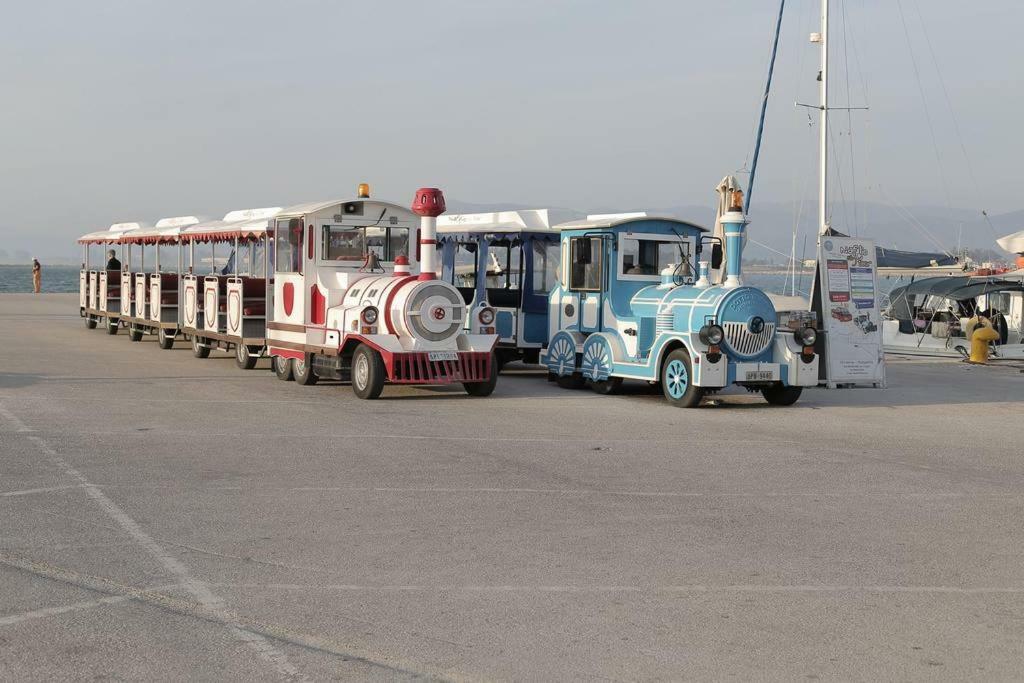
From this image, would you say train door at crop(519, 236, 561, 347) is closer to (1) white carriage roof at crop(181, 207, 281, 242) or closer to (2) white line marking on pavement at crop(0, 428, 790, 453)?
(1) white carriage roof at crop(181, 207, 281, 242)

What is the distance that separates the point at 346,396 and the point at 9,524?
873 centimetres

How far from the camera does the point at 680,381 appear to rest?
16.2m

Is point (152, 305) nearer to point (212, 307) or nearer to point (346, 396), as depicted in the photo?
point (212, 307)

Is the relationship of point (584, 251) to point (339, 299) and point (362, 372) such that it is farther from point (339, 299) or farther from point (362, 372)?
point (362, 372)

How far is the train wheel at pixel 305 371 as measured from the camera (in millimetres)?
17875

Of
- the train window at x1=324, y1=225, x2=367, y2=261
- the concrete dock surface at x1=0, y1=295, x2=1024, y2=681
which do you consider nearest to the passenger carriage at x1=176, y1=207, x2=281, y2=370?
the train window at x1=324, y1=225, x2=367, y2=261

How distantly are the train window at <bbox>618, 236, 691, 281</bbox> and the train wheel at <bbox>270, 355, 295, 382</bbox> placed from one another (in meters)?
5.06

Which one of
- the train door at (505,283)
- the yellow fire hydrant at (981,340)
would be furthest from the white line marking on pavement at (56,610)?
the yellow fire hydrant at (981,340)

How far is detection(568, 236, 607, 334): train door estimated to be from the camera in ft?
58.7

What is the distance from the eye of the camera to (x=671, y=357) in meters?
16.4

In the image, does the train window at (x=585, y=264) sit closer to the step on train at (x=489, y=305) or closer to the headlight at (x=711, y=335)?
the step on train at (x=489, y=305)

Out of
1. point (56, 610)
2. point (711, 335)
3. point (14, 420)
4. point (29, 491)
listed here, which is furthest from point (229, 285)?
point (56, 610)

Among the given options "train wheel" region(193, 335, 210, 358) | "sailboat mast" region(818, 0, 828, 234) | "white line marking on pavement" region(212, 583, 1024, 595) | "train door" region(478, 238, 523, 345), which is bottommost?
"white line marking on pavement" region(212, 583, 1024, 595)

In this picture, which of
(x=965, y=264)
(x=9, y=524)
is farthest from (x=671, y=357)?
(x=965, y=264)
